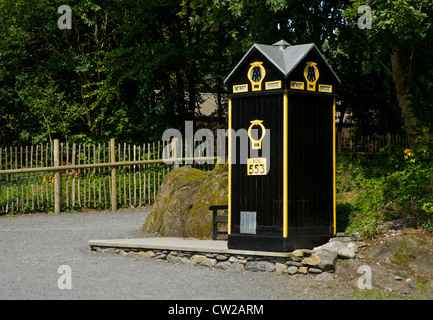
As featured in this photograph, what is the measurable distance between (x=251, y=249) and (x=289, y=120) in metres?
2.03

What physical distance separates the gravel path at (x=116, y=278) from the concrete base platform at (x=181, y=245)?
0.24 m

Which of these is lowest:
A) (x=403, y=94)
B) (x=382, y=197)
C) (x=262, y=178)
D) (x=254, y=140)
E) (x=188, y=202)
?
(x=188, y=202)

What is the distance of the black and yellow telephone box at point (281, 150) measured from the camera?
8.66 metres

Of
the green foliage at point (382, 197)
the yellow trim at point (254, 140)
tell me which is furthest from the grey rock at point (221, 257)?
the green foliage at point (382, 197)

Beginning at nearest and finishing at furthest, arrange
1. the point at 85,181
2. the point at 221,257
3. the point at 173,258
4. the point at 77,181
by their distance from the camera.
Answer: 1. the point at 221,257
2. the point at 173,258
3. the point at 85,181
4. the point at 77,181

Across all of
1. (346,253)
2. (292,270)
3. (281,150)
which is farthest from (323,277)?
(281,150)

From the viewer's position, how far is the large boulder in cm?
1115

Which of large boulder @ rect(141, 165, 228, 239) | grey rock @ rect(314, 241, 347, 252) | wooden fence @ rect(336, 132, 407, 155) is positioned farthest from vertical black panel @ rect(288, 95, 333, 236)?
wooden fence @ rect(336, 132, 407, 155)

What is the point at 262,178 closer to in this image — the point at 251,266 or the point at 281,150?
the point at 281,150

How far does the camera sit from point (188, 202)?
37.7 feet

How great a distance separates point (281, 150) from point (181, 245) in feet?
7.73

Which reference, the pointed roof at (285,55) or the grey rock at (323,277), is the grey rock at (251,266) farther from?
the pointed roof at (285,55)

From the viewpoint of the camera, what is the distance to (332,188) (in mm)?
9273

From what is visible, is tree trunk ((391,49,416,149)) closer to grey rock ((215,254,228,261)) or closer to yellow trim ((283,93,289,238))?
yellow trim ((283,93,289,238))
